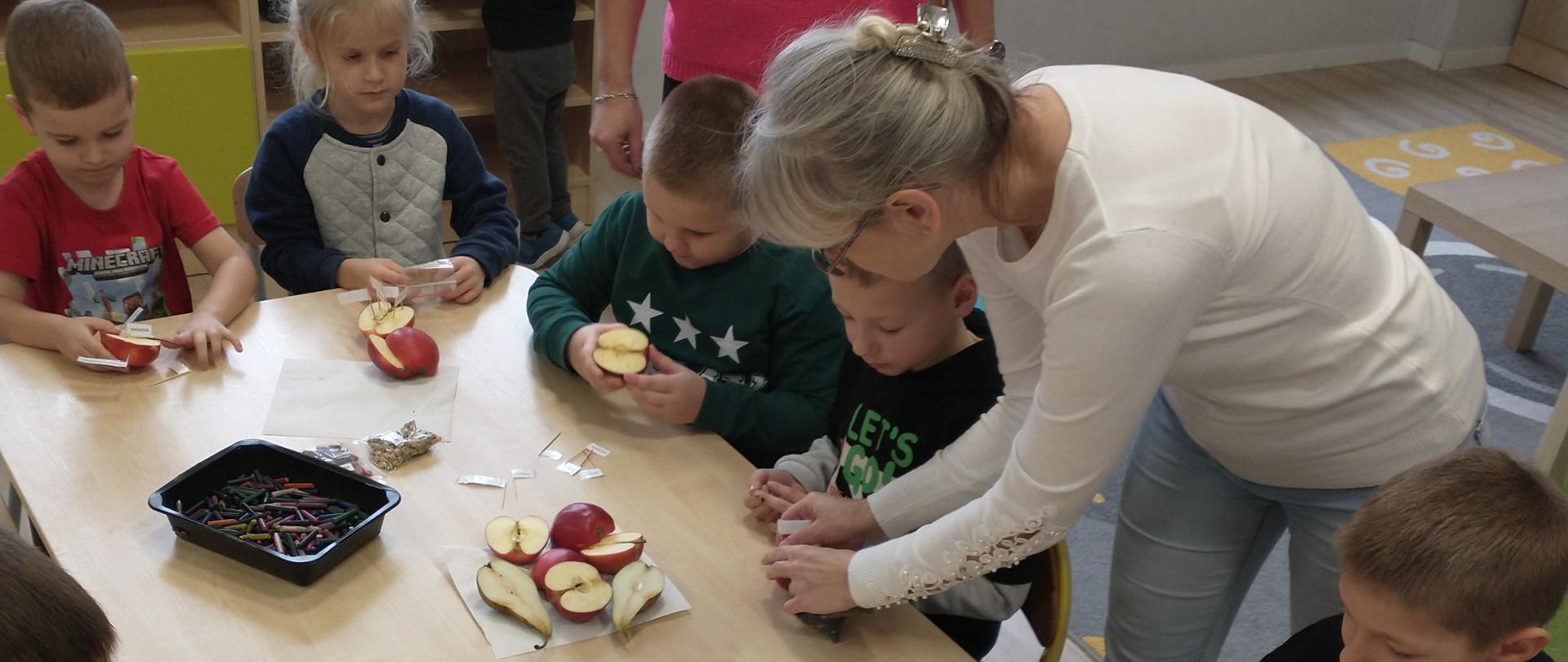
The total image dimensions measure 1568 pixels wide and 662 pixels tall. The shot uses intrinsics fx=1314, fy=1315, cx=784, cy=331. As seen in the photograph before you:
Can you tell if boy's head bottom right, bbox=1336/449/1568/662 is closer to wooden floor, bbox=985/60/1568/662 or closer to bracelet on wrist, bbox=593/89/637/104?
bracelet on wrist, bbox=593/89/637/104

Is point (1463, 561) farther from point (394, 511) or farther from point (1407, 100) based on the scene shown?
point (1407, 100)

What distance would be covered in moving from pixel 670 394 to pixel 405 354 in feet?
1.19

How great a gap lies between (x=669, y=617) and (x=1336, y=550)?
0.70 m

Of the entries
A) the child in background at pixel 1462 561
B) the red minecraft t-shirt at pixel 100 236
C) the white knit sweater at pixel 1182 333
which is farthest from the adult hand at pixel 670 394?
the red minecraft t-shirt at pixel 100 236

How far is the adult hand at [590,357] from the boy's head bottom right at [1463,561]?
887mm

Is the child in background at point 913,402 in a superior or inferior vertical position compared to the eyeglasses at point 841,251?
inferior

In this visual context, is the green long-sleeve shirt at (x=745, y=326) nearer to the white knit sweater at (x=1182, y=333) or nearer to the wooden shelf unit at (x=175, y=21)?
the white knit sweater at (x=1182, y=333)

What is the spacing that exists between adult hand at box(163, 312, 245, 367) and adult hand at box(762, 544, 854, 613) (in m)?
0.85

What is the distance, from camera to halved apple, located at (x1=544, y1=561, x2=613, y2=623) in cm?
131

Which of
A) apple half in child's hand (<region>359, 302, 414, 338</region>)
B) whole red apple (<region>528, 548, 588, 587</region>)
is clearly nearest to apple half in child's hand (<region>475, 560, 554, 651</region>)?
whole red apple (<region>528, 548, 588, 587</region>)

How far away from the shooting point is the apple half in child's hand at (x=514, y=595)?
4.23 ft

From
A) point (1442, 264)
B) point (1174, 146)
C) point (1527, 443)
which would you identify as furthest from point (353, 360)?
point (1442, 264)

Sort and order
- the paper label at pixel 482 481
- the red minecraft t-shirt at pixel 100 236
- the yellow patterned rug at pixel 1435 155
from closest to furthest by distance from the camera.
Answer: the paper label at pixel 482 481 < the red minecraft t-shirt at pixel 100 236 < the yellow patterned rug at pixel 1435 155

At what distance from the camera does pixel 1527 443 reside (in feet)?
10.4
